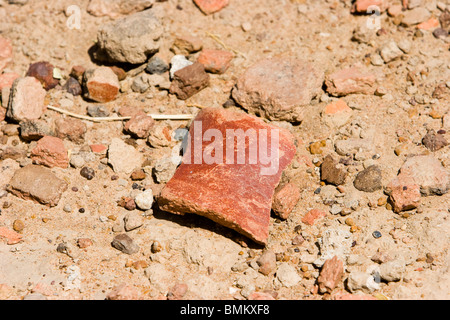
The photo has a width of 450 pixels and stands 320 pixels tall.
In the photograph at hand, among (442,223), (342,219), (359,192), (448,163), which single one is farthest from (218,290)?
(448,163)

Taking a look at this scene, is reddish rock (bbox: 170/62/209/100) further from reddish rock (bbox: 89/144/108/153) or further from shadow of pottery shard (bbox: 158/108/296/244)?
reddish rock (bbox: 89/144/108/153)

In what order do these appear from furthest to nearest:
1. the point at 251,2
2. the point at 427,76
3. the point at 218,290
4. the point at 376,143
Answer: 1. the point at 251,2
2. the point at 427,76
3. the point at 376,143
4. the point at 218,290

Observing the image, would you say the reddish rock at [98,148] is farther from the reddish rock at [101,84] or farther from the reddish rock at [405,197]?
the reddish rock at [405,197]

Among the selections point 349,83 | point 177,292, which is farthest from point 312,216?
point 349,83

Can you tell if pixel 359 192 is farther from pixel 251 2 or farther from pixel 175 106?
pixel 251 2

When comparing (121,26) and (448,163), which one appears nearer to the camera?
(448,163)

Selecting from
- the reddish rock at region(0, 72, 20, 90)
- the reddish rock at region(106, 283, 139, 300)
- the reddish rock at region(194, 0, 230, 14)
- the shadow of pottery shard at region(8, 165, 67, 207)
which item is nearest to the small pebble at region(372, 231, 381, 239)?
the reddish rock at region(106, 283, 139, 300)
